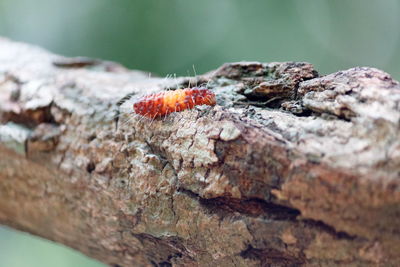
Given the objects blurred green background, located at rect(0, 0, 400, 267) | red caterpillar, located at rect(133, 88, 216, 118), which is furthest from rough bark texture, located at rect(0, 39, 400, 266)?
blurred green background, located at rect(0, 0, 400, 267)

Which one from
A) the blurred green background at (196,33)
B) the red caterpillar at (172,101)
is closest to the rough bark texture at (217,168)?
the red caterpillar at (172,101)

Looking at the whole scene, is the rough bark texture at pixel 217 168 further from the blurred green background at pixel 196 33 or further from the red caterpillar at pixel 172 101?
the blurred green background at pixel 196 33

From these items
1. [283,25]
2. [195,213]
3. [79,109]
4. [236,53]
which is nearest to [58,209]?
[79,109]

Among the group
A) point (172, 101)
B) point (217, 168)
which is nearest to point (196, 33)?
point (172, 101)

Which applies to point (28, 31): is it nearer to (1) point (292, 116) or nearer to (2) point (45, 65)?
(2) point (45, 65)

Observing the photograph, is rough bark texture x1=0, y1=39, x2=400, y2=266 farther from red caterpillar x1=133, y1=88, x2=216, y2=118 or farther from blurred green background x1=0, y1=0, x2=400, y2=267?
blurred green background x1=0, y1=0, x2=400, y2=267

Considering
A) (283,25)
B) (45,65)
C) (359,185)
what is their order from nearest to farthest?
(359,185) → (45,65) → (283,25)
